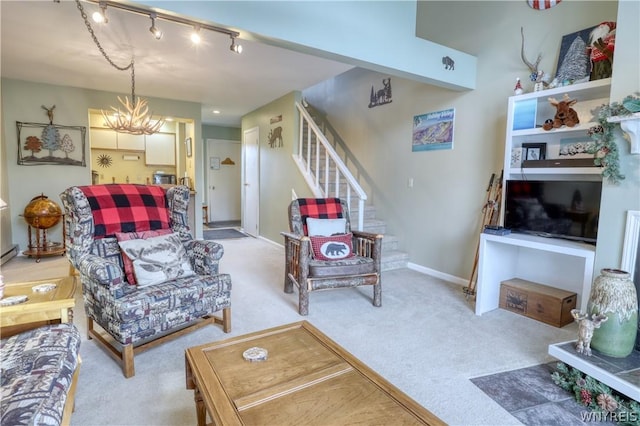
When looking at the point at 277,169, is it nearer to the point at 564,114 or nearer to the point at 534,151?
the point at 534,151

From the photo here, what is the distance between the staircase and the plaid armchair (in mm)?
547

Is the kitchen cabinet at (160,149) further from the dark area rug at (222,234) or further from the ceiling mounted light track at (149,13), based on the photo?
the ceiling mounted light track at (149,13)

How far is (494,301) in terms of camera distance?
3.07 metres

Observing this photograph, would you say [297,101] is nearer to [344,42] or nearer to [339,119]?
[339,119]

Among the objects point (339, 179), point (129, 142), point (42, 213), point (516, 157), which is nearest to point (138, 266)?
point (516, 157)

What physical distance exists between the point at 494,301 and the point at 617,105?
182 cm

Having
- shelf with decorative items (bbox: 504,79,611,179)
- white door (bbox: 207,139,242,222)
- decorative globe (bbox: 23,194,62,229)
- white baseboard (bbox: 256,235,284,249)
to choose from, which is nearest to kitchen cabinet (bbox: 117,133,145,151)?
white door (bbox: 207,139,242,222)

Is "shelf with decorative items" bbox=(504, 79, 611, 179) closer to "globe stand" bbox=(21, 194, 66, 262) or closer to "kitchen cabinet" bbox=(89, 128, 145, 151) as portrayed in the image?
"globe stand" bbox=(21, 194, 66, 262)

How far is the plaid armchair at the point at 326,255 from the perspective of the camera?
2900 millimetres

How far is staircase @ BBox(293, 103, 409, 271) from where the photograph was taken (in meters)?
4.23

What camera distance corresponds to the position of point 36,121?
466 centimetres

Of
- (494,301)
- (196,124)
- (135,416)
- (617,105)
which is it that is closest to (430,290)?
(494,301)

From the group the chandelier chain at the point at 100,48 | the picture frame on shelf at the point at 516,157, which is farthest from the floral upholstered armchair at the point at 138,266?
the picture frame on shelf at the point at 516,157

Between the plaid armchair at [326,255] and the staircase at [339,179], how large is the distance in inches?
21.5
